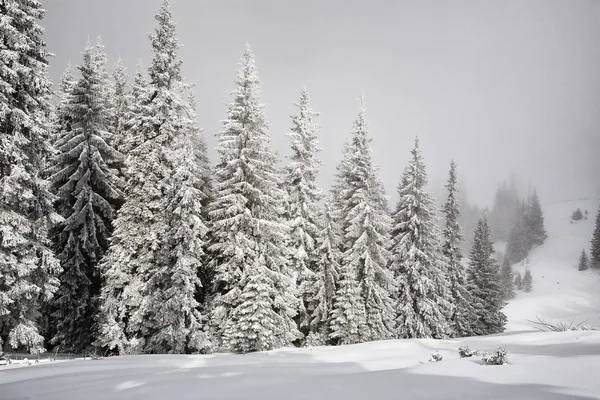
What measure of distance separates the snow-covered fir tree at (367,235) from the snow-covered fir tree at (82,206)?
49.5ft

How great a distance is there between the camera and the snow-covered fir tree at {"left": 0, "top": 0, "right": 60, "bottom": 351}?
510 inches

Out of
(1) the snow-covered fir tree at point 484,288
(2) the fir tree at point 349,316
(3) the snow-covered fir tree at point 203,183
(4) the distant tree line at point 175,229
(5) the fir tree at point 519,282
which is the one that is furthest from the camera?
(5) the fir tree at point 519,282

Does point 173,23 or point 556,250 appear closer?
point 173,23

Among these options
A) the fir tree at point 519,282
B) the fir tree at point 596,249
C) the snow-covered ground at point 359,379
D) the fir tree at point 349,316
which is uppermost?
the fir tree at point 596,249

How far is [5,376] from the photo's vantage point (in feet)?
23.6

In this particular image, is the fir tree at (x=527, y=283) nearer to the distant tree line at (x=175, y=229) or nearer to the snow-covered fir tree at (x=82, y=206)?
the distant tree line at (x=175, y=229)

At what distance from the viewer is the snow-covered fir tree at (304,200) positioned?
2458 centimetres

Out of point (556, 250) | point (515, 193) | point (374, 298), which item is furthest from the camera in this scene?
point (515, 193)

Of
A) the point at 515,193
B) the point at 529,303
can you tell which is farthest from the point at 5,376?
the point at 515,193

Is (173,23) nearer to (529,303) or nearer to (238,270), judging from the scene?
(238,270)

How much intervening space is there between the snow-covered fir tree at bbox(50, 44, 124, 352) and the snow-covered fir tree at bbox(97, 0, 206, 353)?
75.7 inches

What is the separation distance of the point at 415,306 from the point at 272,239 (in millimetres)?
13554

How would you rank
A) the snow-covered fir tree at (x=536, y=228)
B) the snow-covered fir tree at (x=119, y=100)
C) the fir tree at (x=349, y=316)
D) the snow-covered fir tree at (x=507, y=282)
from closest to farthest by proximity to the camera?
the fir tree at (x=349, y=316)
the snow-covered fir tree at (x=119, y=100)
the snow-covered fir tree at (x=507, y=282)
the snow-covered fir tree at (x=536, y=228)

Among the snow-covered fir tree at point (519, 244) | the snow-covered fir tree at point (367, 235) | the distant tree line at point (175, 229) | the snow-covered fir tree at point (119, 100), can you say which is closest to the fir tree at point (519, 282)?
the snow-covered fir tree at point (519, 244)
